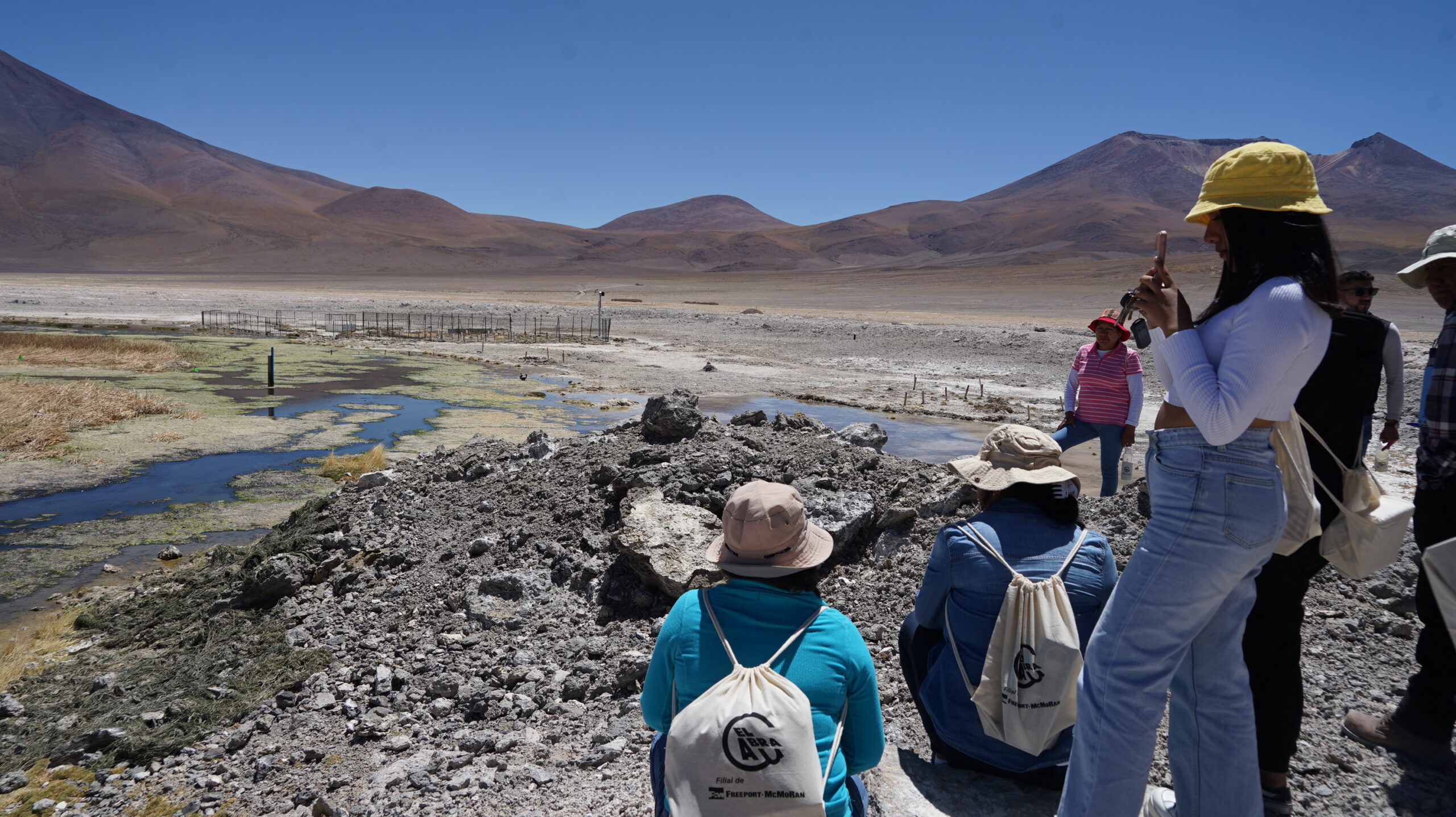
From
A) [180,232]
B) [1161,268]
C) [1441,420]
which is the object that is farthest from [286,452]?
[180,232]

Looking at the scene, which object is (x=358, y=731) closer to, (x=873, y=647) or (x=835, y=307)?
(x=873, y=647)

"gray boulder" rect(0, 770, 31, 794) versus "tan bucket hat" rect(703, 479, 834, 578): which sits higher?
"tan bucket hat" rect(703, 479, 834, 578)

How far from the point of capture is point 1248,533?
187cm

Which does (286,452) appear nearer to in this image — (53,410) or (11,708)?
(53,410)

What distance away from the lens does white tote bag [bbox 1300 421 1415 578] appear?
85.8 inches

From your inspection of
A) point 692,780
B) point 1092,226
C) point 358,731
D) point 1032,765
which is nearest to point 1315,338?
point 1032,765

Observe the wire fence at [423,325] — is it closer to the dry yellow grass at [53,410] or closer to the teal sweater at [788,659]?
the dry yellow grass at [53,410]

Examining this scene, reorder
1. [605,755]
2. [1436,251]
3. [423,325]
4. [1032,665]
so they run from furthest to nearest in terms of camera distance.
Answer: [423,325] < [605,755] < [1436,251] < [1032,665]

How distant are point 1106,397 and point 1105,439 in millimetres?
342

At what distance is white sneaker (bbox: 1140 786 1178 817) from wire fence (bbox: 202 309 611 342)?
99.9ft

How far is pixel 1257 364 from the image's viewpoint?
1.87 metres

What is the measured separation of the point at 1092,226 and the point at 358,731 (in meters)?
149

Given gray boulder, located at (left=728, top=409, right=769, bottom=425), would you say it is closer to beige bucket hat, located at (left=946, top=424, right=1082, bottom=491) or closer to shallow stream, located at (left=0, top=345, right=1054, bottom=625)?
shallow stream, located at (left=0, top=345, right=1054, bottom=625)

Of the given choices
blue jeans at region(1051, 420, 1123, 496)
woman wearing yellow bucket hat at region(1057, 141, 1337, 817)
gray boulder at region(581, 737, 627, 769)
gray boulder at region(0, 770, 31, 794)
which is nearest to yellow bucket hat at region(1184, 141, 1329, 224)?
woman wearing yellow bucket hat at region(1057, 141, 1337, 817)
